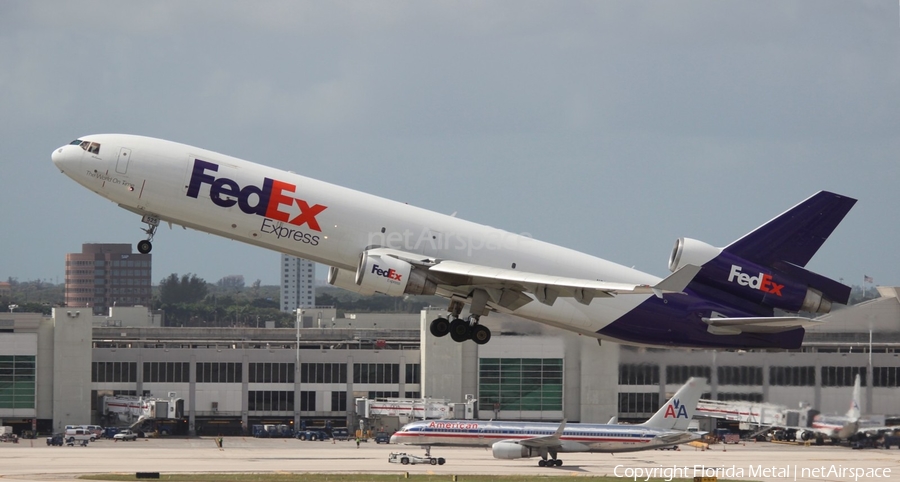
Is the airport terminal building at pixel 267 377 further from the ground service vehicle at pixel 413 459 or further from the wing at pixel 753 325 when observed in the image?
the wing at pixel 753 325

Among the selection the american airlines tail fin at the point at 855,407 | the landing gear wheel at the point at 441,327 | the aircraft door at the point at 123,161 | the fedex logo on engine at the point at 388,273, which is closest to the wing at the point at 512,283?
the fedex logo on engine at the point at 388,273

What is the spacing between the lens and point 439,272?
167 ft

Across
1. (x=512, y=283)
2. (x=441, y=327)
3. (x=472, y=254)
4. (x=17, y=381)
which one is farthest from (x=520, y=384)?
(x=512, y=283)

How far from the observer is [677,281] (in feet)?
154

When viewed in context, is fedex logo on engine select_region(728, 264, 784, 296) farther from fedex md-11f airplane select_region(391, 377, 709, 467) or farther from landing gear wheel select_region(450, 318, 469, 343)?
fedex md-11f airplane select_region(391, 377, 709, 467)

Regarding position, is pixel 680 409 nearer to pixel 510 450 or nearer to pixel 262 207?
pixel 510 450

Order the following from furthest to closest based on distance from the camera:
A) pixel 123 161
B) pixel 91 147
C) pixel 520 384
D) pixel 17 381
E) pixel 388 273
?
pixel 17 381, pixel 520 384, pixel 91 147, pixel 388 273, pixel 123 161

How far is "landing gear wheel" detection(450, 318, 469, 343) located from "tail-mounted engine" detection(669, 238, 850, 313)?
10.6 metres


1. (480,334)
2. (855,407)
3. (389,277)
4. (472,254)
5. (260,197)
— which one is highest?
(260,197)

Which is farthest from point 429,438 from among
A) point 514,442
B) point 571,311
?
point 571,311

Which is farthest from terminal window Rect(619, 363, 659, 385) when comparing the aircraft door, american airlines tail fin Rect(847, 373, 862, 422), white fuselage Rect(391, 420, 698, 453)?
→ the aircraft door

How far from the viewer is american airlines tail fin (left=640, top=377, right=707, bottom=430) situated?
67787 millimetres

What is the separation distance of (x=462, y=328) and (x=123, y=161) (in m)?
16.0

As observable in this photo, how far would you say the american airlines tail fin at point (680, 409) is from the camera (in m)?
67.8
